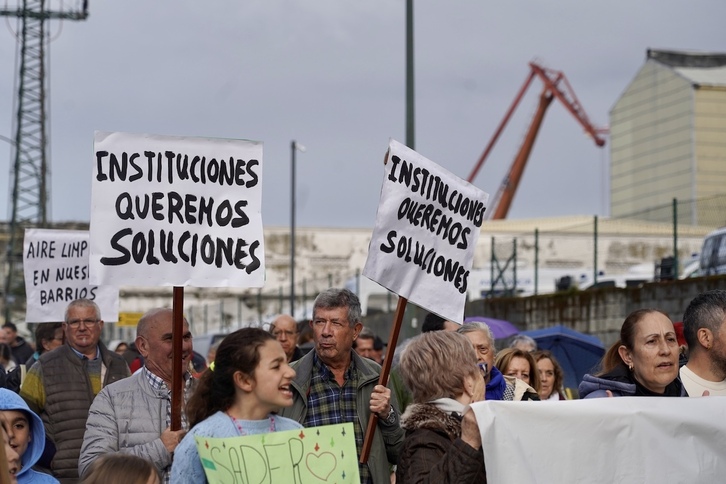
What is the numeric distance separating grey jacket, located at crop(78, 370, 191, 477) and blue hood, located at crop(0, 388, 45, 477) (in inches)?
16.4

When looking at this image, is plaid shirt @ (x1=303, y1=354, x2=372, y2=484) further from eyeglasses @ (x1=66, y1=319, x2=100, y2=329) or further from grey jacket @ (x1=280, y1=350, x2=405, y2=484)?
eyeglasses @ (x1=66, y1=319, x2=100, y2=329)

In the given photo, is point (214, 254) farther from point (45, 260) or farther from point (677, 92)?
point (677, 92)

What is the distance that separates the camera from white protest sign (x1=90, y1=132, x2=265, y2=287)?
19.2 ft

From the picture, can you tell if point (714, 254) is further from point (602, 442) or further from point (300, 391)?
point (602, 442)

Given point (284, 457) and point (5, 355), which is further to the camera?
point (5, 355)

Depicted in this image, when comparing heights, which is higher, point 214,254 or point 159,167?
point 159,167

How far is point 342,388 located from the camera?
21.1 feet

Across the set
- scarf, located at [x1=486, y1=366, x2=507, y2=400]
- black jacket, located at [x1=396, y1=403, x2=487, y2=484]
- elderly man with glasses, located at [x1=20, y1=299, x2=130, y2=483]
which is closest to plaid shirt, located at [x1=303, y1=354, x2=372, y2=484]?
scarf, located at [x1=486, y1=366, x2=507, y2=400]

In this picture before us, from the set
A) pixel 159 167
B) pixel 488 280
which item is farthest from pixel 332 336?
pixel 488 280

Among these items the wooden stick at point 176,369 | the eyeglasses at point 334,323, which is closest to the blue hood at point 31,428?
the wooden stick at point 176,369

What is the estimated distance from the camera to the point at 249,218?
6.08 meters

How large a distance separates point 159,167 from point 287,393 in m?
1.53

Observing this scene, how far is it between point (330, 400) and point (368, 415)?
20 centimetres

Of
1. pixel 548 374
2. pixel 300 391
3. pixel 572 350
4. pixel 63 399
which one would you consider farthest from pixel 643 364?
pixel 572 350
